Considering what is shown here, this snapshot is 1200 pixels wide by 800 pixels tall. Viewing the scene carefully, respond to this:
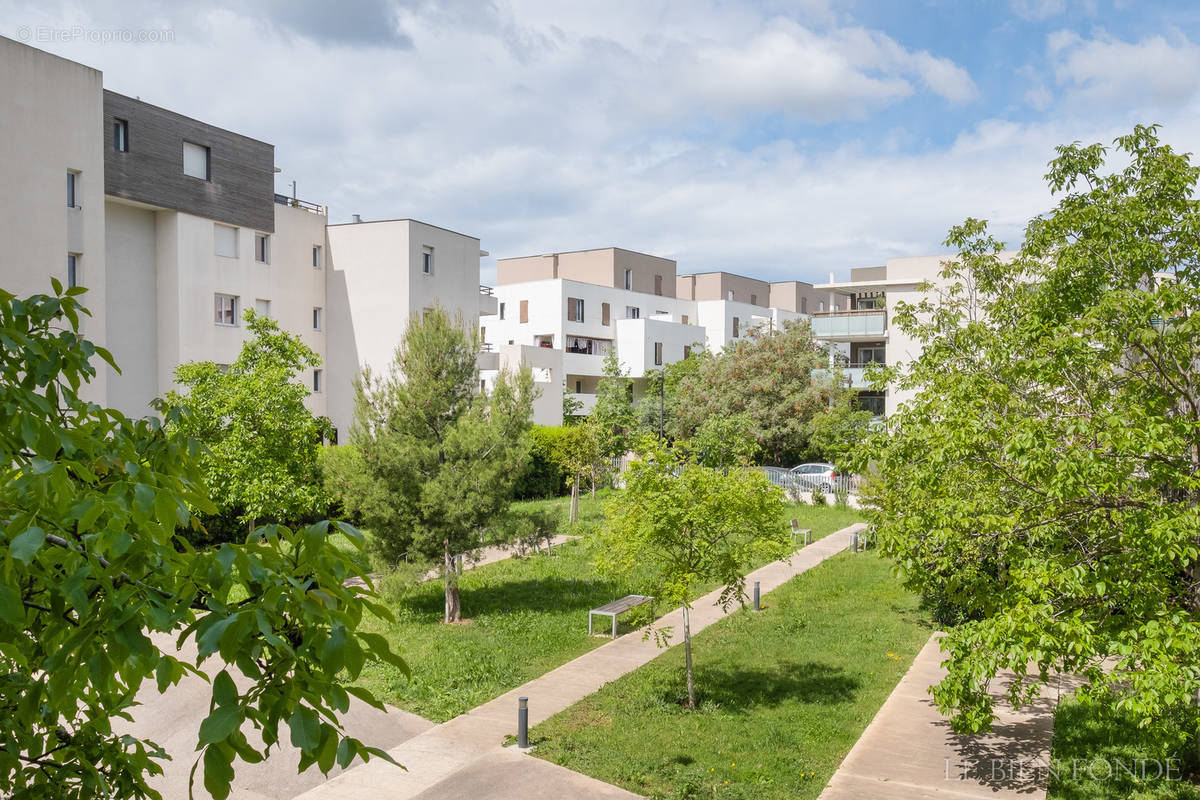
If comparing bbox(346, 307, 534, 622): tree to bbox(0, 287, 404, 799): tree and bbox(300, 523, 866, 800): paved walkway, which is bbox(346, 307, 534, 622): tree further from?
bbox(0, 287, 404, 799): tree

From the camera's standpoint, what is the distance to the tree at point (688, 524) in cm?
1337

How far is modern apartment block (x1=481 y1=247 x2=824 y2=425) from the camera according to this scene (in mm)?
46656

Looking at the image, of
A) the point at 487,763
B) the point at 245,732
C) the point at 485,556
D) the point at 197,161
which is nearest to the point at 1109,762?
the point at 487,763

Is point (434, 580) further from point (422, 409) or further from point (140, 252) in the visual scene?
point (140, 252)

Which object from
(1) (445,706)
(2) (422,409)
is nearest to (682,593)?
(1) (445,706)

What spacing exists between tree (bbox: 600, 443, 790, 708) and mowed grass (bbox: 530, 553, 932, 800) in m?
0.92

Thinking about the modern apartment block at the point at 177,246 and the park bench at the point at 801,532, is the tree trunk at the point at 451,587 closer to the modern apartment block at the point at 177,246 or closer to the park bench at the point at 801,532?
the modern apartment block at the point at 177,246

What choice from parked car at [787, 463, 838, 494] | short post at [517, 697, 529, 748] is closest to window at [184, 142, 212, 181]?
short post at [517, 697, 529, 748]

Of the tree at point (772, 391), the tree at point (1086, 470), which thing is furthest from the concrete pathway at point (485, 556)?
the tree at point (772, 391)

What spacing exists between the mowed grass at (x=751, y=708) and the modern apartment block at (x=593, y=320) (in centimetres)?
2738

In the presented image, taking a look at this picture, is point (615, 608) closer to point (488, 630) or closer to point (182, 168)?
point (488, 630)

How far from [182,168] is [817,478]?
2682 centimetres

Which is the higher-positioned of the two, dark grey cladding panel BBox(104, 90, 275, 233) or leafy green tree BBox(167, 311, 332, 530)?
dark grey cladding panel BBox(104, 90, 275, 233)

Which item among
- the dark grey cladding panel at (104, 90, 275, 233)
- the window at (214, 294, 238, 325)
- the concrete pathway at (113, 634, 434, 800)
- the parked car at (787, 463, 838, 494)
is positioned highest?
the dark grey cladding panel at (104, 90, 275, 233)
